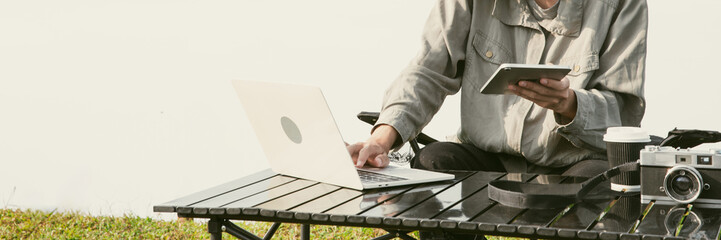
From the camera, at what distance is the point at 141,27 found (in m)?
4.68

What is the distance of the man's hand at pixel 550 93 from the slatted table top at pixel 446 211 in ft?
0.87

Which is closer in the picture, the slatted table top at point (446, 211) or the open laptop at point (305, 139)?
the slatted table top at point (446, 211)

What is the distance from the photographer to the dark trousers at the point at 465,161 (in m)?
2.56

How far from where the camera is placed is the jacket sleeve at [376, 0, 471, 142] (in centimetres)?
283

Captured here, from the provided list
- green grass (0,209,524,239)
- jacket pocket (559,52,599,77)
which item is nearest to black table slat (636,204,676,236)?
jacket pocket (559,52,599,77)

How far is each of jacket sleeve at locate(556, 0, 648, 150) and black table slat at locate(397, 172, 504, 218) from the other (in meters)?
0.33

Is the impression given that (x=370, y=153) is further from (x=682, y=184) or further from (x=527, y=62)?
(x=682, y=184)

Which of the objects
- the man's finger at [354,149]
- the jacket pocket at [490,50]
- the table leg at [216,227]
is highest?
the jacket pocket at [490,50]

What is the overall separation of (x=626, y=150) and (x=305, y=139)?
0.72 m

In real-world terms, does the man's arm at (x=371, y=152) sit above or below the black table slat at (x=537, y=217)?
above

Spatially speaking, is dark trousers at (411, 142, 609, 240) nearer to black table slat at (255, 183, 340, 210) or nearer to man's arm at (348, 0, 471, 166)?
man's arm at (348, 0, 471, 166)

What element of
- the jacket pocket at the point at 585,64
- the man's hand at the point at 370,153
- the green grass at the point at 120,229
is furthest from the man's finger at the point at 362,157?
the green grass at the point at 120,229

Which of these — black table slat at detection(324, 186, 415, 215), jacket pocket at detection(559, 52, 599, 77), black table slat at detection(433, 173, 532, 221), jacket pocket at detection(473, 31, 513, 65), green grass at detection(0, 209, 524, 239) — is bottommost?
green grass at detection(0, 209, 524, 239)

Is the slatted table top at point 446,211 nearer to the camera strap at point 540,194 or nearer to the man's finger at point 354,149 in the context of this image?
the camera strap at point 540,194
